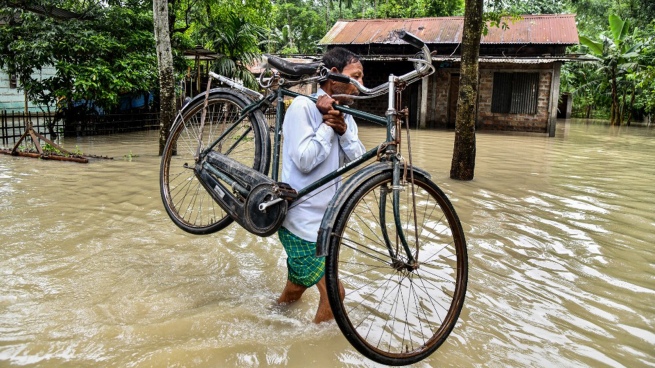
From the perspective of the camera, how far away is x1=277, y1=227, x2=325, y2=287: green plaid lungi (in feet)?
8.43

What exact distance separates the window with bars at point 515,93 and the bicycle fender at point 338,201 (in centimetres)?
1659

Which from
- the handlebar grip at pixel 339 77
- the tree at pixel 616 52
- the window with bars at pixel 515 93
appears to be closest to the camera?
the handlebar grip at pixel 339 77

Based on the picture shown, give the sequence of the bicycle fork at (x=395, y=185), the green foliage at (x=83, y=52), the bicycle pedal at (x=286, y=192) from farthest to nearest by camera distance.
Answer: the green foliage at (x=83, y=52), the bicycle pedal at (x=286, y=192), the bicycle fork at (x=395, y=185)

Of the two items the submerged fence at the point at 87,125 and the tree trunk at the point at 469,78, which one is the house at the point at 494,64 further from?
the tree trunk at the point at 469,78

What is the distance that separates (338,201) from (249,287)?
1.48m

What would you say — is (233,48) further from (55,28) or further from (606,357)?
(606,357)

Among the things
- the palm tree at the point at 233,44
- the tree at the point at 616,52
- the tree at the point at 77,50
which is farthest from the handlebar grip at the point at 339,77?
the tree at the point at 616,52

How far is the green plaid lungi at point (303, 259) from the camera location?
8.43ft

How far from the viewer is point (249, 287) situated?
327 centimetres

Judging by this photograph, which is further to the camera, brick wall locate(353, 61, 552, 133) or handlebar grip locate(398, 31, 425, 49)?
brick wall locate(353, 61, 552, 133)

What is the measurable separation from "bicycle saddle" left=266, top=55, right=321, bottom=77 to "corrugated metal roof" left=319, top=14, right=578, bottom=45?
13428mm

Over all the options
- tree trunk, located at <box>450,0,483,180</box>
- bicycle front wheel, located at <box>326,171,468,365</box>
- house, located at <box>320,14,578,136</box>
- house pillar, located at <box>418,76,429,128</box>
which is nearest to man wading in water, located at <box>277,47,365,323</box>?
bicycle front wheel, located at <box>326,171,468,365</box>

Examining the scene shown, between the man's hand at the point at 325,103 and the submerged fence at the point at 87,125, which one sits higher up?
the man's hand at the point at 325,103

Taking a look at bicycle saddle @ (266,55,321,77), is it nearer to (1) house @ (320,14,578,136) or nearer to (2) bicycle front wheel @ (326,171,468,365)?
(2) bicycle front wheel @ (326,171,468,365)
